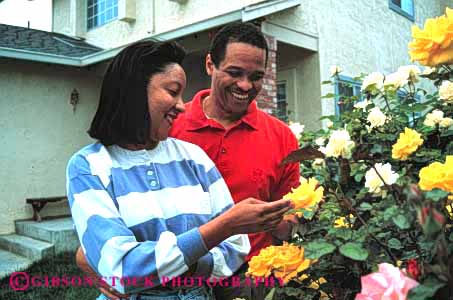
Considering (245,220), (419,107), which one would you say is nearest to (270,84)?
(419,107)

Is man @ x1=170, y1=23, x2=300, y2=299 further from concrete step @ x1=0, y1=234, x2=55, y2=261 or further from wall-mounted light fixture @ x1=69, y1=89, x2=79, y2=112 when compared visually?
wall-mounted light fixture @ x1=69, y1=89, x2=79, y2=112

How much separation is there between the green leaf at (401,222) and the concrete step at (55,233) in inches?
235

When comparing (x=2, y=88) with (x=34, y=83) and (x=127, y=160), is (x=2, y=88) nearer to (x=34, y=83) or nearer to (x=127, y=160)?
(x=34, y=83)

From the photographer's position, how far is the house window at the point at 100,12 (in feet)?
32.8

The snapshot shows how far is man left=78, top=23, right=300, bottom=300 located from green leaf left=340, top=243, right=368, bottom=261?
1029 mm

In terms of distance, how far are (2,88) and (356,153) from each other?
7.58 m

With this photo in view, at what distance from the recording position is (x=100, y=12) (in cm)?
1041

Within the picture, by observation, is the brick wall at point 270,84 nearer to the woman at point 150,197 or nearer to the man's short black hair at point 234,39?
the man's short black hair at point 234,39

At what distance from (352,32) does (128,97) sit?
24.7ft

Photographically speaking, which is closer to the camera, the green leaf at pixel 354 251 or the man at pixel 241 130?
the green leaf at pixel 354 251

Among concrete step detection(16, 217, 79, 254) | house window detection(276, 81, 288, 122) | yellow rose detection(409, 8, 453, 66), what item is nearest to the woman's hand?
yellow rose detection(409, 8, 453, 66)

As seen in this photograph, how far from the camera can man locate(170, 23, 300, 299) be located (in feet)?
6.37

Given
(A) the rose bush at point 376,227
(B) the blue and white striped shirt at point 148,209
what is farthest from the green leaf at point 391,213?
(B) the blue and white striped shirt at point 148,209

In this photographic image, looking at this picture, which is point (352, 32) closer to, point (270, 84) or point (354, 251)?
point (270, 84)
